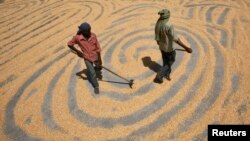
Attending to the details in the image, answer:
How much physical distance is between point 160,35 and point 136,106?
2086 millimetres

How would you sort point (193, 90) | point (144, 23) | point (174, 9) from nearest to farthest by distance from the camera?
1. point (193, 90)
2. point (144, 23)
3. point (174, 9)

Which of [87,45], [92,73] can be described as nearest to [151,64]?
[92,73]

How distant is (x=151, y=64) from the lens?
9.02 metres

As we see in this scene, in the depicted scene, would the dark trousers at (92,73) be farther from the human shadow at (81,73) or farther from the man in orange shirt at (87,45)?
the human shadow at (81,73)

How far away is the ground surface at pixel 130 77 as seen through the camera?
6.72m

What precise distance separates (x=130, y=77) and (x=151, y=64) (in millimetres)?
992

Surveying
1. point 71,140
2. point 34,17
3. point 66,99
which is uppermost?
point 34,17

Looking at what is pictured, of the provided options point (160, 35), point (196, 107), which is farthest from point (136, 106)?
point (160, 35)

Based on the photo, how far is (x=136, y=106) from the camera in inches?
287

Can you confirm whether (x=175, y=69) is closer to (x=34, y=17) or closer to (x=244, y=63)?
(x=244, y=63)

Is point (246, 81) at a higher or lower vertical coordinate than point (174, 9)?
lower

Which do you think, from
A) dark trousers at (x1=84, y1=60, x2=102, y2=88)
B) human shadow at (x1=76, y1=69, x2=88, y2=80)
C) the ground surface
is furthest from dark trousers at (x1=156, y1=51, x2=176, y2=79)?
human shadow at (x1=76, y1=69, x2=88, y2=80)

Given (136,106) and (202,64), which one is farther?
(202,64)

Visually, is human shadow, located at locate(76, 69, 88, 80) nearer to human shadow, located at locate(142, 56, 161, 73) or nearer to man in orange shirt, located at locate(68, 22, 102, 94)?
man in orange shirt, located at locate(68, 22, 102, 94)
